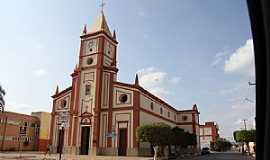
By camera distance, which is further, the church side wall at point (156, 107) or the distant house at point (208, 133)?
the distant house at point (208, 133)

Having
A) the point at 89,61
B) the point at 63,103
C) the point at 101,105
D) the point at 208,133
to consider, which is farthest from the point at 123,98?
the point at 208,133

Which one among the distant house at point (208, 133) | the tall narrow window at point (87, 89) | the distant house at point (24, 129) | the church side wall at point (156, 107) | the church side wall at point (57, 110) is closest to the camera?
the church side wall at point (156, 107)

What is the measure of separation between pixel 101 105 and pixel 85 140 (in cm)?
516

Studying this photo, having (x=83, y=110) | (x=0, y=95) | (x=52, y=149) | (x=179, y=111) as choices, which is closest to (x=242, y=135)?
(x=179, y=111)

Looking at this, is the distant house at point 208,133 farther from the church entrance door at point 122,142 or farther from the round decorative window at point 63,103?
the church entrance door at point 122,142

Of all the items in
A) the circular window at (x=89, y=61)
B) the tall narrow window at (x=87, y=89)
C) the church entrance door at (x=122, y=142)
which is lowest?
the church entrance door at (x=122, y=142)

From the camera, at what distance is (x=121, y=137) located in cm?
3934

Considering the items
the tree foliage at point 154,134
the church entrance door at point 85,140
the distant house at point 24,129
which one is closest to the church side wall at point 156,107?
the tree foliage at point 154,134

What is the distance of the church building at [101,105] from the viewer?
3903cm

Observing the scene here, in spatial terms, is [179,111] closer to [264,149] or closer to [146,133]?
[146,133]

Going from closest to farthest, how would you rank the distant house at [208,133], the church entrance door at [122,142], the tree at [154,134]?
the tree at [154,134] → the church entrance door at [122,142] → the distant house at [208,133]

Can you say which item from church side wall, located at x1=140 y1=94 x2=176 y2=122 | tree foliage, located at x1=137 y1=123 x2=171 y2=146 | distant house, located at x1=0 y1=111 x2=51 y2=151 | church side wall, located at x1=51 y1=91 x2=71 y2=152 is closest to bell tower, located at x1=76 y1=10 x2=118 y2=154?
church side wall, located at x1=51 y1=91 x2=71 y2=152

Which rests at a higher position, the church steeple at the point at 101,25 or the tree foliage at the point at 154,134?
the church steeple at the point at 101,25

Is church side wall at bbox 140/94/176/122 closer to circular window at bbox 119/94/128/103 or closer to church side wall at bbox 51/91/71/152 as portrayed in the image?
circular window at bbox 119/94/128/103
